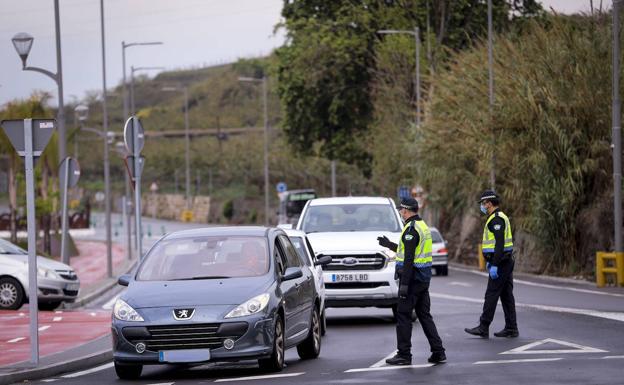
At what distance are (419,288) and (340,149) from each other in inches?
1942

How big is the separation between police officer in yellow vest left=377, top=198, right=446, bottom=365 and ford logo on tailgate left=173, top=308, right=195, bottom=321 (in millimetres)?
2383

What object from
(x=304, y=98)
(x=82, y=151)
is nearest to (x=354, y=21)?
(x=304, y=98)

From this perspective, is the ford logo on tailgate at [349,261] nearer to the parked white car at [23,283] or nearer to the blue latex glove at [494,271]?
the blue latex glove at [494,271]

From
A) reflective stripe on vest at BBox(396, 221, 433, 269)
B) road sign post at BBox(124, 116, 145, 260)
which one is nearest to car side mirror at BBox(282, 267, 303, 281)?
reflective stripe on vest at BBox(396, 221, 433, 269)

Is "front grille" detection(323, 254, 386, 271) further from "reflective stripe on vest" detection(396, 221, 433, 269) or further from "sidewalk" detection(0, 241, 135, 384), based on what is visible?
"reflective stripe on vest" detection(396, 221, 433, 269)

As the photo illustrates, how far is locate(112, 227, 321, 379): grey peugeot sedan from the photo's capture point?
1395 centimetres

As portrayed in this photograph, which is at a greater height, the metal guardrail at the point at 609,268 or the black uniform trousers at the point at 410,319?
the black uniform trousers at the point at 410,319

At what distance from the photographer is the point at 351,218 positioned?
23.0 metres

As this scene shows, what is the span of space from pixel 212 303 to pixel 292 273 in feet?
4.59

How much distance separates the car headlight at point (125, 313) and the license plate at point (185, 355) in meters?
0.44

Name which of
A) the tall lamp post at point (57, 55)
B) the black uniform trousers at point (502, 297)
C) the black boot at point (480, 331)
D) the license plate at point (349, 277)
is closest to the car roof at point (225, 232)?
the black uniform trousers at point (502, 297)

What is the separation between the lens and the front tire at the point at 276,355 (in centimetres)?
1439

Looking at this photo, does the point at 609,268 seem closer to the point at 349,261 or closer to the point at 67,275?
the point at 67,275

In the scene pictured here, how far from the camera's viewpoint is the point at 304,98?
63.6 meters
